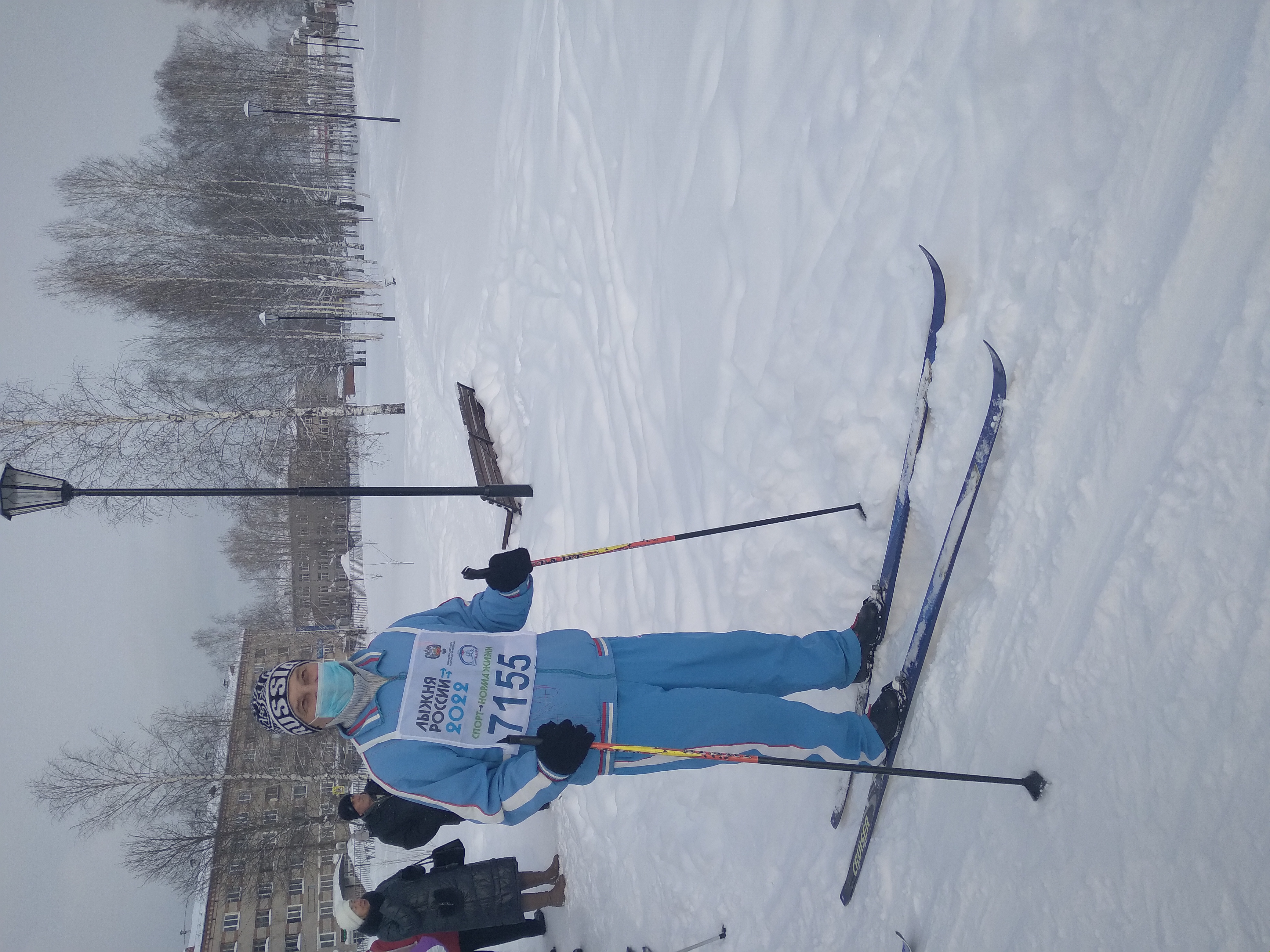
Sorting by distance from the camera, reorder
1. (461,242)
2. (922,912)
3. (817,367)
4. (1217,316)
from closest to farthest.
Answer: (1217,316), (922,912), (817,367), (461,242)

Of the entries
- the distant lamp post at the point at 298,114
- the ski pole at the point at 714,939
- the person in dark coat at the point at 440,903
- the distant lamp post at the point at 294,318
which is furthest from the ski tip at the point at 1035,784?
the distant lamp post at the point at 298,114

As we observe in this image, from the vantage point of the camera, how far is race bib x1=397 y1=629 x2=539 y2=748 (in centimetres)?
245

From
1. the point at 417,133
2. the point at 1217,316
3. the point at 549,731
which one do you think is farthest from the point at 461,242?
the point at 1217,316

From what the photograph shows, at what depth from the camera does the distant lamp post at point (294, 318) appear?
10.6 metres

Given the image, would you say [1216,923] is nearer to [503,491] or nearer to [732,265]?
[732,265]

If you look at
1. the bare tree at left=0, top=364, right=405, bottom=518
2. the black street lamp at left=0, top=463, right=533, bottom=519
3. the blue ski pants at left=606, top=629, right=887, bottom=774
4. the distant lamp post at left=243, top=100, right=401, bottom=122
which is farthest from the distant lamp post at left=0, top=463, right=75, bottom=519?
the distant lamp post at left=243, top=100, right=401, bottom=122

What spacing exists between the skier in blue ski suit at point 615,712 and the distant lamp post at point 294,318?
841cm

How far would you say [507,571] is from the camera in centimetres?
277

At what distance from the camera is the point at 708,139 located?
358 cm

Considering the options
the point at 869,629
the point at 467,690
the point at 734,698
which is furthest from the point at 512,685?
the point at 869,629

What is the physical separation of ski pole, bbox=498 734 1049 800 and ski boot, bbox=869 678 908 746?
107 millimetres

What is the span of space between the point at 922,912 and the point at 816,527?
1317mm

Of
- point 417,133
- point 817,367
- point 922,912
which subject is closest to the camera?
point 922,912

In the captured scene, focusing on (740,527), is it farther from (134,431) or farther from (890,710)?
(134,431)
